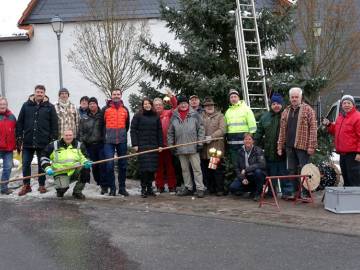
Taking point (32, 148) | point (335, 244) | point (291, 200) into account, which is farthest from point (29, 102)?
point (335, 244)

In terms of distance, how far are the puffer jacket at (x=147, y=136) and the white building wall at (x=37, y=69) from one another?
561 inches

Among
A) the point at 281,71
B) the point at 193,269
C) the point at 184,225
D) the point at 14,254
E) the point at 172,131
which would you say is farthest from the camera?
the point at 281,71

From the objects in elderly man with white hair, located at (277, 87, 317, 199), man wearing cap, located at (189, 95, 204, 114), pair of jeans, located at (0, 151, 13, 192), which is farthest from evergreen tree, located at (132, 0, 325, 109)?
pair of jeans, located at (0, 151, 13, 192)

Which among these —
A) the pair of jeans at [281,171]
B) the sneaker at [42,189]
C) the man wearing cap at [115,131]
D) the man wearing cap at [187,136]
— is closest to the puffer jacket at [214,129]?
the man wearing cap at [187,136]

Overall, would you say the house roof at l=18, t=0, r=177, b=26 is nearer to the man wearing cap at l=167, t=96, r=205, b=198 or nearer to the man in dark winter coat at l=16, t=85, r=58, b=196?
the man in dark winter coat at l=16, t=85, r=58, b=196

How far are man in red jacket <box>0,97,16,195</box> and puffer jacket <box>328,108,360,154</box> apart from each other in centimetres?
593

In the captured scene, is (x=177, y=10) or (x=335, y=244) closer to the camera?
(x=335, y=244)

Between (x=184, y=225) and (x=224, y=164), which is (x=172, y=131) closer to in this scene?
(x=224, y=164)

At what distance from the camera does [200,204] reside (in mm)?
9367

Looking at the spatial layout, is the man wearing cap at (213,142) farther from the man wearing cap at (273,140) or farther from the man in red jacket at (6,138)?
the man in red jacket at (6,138)

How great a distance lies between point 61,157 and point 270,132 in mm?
3688

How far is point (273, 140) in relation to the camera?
9.62 m

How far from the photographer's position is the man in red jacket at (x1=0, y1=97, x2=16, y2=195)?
1038 cm

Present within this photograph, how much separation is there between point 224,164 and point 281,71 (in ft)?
9.91
